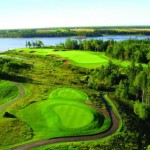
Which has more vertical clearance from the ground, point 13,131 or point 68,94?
point 68,94

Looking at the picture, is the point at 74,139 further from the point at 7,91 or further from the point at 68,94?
the point at 7,91

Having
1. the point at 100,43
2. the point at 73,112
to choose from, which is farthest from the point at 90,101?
the point at 100,43

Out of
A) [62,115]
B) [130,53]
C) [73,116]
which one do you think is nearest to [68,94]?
[62,115]

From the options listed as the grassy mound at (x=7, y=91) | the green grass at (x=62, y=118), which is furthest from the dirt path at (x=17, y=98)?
the green grass at (x=62, y=118)

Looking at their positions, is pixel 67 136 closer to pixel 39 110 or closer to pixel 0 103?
pixel 39 110

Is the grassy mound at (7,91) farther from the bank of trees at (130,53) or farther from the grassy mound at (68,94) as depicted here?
the bank of trees at (130,53)
